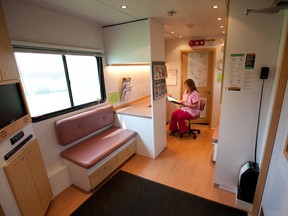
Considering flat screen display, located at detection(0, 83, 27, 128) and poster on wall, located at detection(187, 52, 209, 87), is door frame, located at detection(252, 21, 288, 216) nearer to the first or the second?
flat screen display, located at detection(0, 83, 27, 128)

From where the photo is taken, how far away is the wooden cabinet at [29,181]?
1.35 metres

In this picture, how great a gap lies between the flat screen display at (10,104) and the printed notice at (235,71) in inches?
88.9

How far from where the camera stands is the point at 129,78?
3.48 metres

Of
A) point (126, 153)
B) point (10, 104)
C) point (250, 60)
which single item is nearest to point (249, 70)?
point (250, 60)

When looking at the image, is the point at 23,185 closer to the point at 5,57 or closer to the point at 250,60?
the point at 5,57

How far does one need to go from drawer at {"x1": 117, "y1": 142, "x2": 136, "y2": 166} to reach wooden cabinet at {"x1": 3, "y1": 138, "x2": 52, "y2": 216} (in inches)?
40.8

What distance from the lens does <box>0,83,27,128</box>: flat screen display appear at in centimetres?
135

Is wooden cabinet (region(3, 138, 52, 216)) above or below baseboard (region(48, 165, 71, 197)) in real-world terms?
above

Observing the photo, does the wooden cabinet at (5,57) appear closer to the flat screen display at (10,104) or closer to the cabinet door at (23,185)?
the flat screen display at (10,104)

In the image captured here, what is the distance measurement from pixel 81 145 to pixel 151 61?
5.68 feet

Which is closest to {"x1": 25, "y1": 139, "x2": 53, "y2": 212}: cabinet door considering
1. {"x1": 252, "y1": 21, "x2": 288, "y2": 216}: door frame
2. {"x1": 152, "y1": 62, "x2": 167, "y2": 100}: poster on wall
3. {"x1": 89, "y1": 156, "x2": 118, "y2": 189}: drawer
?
{"x1": 89, "y1": 156, "x2": 118, "y2": 189}: drawer

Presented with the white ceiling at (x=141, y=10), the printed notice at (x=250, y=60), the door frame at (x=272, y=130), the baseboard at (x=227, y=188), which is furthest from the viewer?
the baseboard at (x=227, y=188)

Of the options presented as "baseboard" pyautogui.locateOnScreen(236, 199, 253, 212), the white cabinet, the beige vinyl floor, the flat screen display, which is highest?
the white cabinet

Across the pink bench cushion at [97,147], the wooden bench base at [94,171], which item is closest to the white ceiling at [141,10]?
the pink bench cushion at [97,147]
